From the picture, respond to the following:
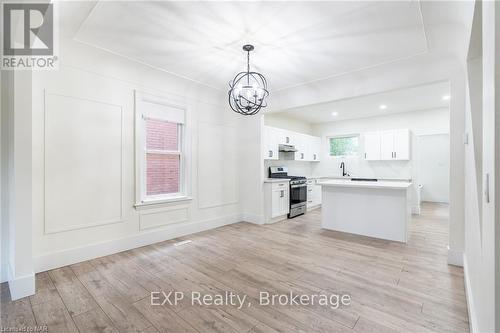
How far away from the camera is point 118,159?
3.45 meters

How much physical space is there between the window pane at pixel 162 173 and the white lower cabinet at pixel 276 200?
1873mm

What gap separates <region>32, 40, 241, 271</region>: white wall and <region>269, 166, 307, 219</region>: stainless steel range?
1.43m

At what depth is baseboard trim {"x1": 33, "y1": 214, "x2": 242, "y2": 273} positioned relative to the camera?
111 inches

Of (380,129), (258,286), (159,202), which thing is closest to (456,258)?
(258,286)

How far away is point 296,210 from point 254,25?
4252mm

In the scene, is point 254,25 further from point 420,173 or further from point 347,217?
point 420,173

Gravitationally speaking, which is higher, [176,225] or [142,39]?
[142,39]

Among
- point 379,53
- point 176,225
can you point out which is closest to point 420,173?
point 379,53

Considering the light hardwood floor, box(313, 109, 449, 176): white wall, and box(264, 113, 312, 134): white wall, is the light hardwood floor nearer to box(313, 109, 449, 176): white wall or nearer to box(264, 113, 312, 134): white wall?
box(313, 109, 449, 176): white wall

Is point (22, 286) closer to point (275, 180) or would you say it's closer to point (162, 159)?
point (162, 159)

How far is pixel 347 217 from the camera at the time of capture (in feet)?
14.1

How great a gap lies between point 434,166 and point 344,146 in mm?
2653

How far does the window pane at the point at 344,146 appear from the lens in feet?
24.8

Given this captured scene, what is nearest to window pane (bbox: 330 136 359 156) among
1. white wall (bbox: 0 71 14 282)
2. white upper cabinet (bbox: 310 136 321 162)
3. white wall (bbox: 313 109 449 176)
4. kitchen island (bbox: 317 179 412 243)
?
white wall (bbox: 313 109 449 176)
